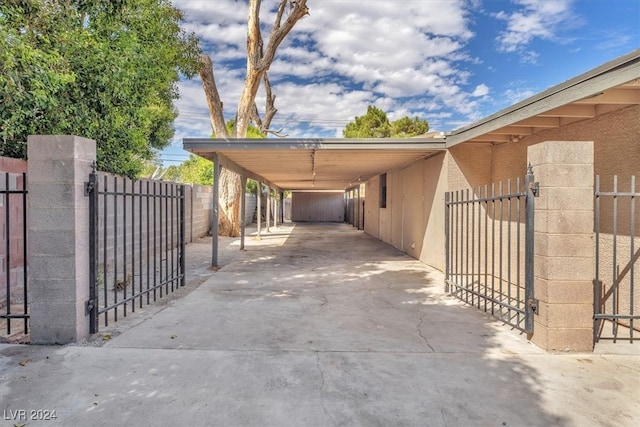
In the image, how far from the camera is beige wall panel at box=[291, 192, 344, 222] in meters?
27.5

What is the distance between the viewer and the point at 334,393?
2.47m

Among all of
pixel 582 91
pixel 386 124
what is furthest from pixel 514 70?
pixel 582 91

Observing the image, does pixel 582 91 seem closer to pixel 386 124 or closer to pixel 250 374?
pixel 250 374

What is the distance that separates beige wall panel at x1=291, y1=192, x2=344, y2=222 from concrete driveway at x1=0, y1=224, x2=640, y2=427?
899 inches

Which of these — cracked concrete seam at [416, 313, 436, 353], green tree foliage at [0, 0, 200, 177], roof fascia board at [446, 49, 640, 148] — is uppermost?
green tree foliage at [0, 0, 200, 177]

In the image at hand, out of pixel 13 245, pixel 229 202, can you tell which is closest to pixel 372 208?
pixel 229 202

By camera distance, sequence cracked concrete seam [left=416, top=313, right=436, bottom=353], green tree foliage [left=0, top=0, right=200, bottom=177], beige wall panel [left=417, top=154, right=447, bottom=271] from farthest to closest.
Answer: beige wall panel [left=417, top=154, right=447, bottom=271], green tree foliage [left=0, top=0, right=200, bottom=177], cracked concrete seam [left=416, top=313, right=436, bottom=353]

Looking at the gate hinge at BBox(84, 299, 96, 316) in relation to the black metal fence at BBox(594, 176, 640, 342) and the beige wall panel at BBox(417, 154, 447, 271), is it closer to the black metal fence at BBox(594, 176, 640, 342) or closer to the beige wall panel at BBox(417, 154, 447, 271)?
the black metal fence at BBox(594, 176, 640, 342)

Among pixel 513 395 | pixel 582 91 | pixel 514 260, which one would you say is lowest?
pixel 513 395

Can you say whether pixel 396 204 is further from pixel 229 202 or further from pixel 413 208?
pixel 229 202

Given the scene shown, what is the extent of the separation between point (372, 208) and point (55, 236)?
43.7 feet

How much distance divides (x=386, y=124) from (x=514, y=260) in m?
26.1

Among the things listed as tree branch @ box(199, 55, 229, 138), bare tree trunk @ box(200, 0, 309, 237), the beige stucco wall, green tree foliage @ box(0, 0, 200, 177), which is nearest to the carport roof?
the beige stucco wall

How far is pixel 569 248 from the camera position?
326cm
